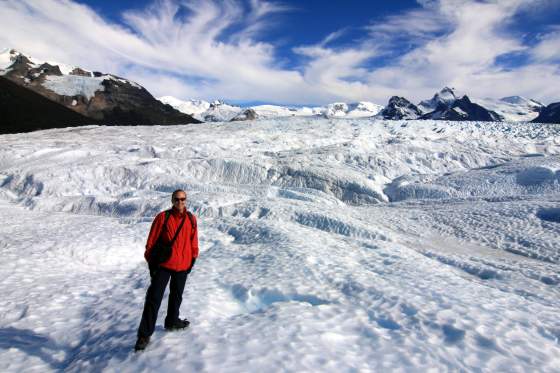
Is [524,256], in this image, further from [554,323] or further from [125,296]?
[125,296]

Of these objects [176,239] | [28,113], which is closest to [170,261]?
[176,239]

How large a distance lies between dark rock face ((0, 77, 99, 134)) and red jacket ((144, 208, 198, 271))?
13366 centimetres

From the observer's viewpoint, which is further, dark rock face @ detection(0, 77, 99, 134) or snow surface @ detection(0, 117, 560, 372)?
dark rock face @ detection(0, 77, 99, 134)

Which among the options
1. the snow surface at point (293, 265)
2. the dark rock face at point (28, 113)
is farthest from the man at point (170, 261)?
the dark rock face at point (28, 113)

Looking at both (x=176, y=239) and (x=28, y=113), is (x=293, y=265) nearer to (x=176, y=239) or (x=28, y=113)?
(x=176, y=239)

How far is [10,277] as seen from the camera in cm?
940

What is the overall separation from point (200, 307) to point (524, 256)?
11.2 meters

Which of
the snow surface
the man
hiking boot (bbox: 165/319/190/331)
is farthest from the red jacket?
the snow surface

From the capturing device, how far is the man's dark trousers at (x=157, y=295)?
542cm

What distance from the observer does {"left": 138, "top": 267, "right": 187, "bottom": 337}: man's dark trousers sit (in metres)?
5.42

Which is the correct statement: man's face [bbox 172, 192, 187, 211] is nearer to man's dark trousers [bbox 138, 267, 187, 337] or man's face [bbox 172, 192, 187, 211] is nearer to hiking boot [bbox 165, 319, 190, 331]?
man's dark trousers [bbox 138, 267, 187, 337]

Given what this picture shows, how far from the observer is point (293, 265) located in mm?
9961

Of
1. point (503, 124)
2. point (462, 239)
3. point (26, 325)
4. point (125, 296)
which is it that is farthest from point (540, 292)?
point (503, 124)

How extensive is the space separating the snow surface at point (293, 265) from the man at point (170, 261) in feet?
1.15
